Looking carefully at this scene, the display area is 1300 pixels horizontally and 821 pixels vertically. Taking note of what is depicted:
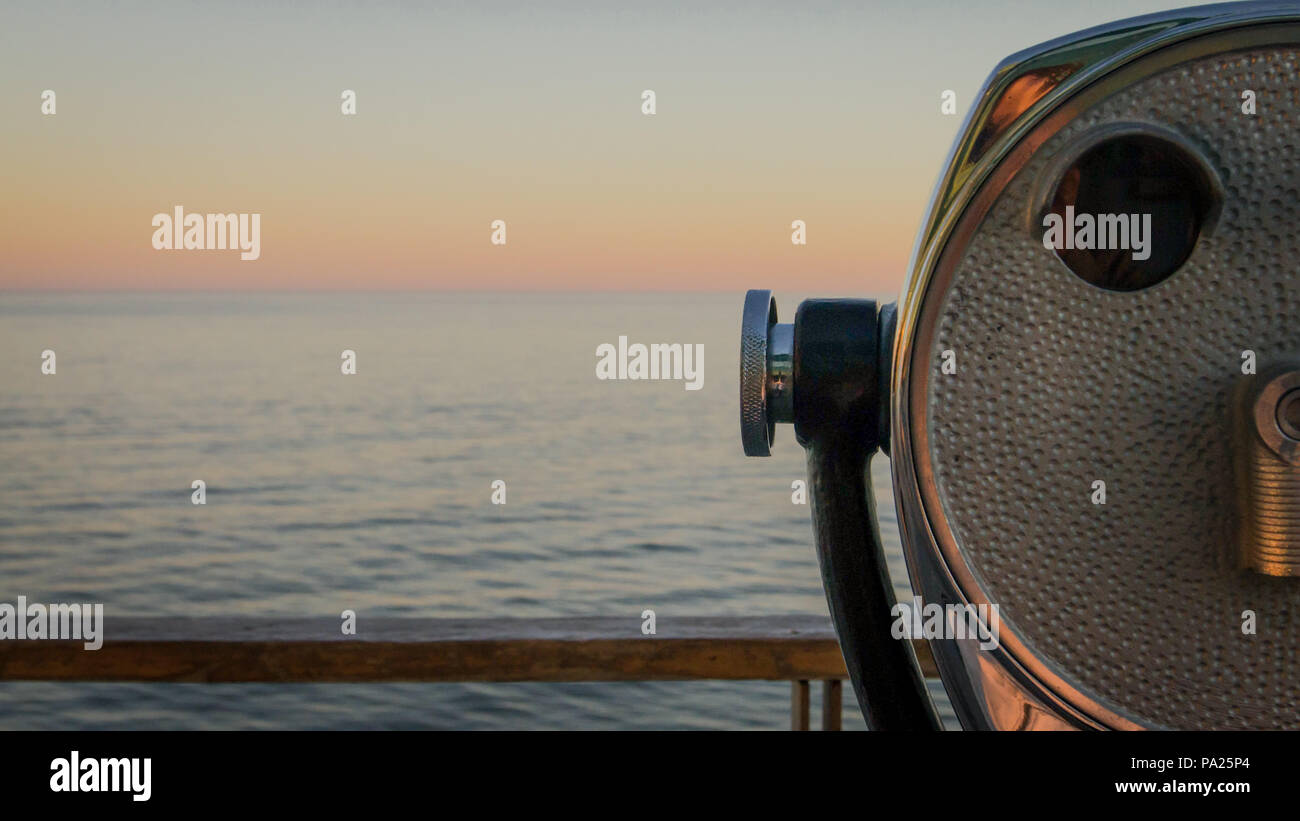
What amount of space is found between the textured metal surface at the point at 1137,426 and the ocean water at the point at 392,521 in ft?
0.87

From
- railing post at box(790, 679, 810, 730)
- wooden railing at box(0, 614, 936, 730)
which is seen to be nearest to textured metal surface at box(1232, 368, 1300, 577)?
wooden railing at box(0, 614, 936, 730)

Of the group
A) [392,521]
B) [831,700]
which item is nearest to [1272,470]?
[831,700]

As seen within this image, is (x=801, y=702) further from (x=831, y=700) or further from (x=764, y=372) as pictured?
(x=764, y=372)

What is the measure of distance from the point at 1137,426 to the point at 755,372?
19 centimetres

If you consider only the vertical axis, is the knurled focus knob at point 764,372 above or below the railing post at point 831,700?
above

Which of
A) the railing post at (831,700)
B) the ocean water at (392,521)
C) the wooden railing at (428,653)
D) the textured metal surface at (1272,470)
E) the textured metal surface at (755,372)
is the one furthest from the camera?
the ocean water at (392,521)

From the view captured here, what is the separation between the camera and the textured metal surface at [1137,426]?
493 mm

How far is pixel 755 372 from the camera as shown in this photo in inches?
24.3

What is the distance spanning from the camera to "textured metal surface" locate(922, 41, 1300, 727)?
0.49 metres

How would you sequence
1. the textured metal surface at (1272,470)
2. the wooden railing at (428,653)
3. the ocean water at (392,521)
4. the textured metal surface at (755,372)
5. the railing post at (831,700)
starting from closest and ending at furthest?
1. the textured metal surface at (1272,470)
2. the textured metal surface at (755,372)
3. the wooden railing at (428,653)
4. the railing post at (831,700)
5. the ocean water at (392,521)

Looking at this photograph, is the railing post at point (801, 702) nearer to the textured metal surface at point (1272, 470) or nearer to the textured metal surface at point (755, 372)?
the textured metal surface at point (755, 372)

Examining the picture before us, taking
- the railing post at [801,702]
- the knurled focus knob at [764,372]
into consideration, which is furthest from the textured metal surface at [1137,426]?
the railing post at [801,702]
